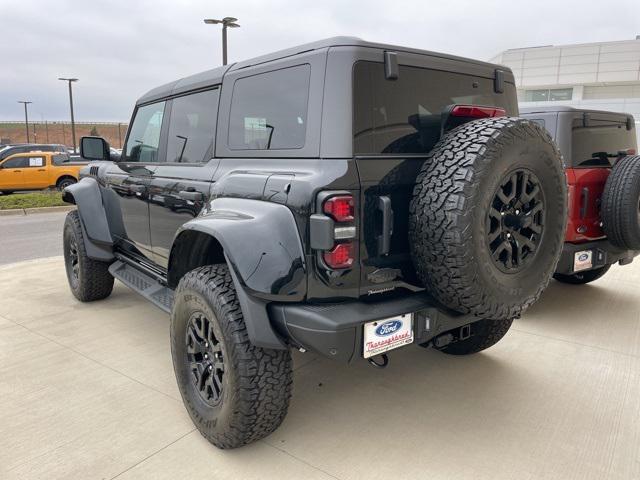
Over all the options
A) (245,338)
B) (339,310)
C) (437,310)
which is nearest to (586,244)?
(437,310)

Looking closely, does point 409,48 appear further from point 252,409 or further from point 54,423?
point 54,423

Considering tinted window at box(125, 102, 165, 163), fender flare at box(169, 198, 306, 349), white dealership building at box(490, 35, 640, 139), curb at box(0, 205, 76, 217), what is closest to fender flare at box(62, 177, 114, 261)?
tinted window at box(125, 102, 165, 163)

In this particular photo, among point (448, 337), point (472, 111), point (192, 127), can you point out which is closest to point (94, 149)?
point (192, 127)

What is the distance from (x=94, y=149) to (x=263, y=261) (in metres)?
2.84

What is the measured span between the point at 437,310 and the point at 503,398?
1093 millimetres

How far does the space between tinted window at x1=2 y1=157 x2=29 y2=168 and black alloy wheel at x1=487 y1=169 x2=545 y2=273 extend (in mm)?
17241

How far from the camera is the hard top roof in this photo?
224 centimetres

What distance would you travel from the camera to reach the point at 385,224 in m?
2.17

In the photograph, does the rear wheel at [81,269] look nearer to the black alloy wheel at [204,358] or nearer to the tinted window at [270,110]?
the black alloy wheel at [204,358]

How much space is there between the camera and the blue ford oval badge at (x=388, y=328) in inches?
85.7

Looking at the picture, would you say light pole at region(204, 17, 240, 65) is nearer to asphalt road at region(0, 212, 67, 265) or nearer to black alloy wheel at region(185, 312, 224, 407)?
asphalt road at region(0, 212, 67, 265)

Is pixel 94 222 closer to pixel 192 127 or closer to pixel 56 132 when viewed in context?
pixel 192 127

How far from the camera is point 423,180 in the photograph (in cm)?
218

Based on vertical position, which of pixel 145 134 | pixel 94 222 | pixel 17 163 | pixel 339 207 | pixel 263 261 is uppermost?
pixel 145 134
